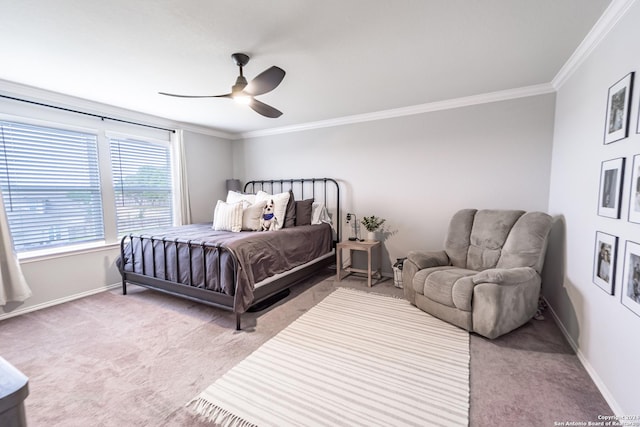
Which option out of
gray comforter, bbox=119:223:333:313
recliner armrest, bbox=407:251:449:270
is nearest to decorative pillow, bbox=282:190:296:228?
gray comforter, bbox=119:223:333:313

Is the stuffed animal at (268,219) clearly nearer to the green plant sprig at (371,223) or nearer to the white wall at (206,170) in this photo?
the green plant sprig at (371,223)

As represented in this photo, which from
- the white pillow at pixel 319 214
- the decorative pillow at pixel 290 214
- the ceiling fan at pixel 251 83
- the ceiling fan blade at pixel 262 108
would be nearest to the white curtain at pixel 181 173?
the decorative pillow at pixel 290 214

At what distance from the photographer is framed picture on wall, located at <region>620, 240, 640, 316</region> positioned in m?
1.43

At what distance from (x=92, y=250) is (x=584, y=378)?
16.4 feet

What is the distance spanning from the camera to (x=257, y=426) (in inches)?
58.0

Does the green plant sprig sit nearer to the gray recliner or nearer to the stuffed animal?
the gray recliner

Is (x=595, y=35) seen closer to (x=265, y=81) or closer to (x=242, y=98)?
(x=265, y=81)

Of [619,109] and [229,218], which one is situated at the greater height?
[619,109]

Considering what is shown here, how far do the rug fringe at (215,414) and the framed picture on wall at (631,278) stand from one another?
215 centimetres

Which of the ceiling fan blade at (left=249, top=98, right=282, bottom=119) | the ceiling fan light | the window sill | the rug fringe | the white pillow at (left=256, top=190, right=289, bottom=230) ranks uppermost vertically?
the ceiling fan light

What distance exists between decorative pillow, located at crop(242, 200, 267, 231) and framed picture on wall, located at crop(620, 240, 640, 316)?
3250mm

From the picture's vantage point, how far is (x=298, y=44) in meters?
2.09

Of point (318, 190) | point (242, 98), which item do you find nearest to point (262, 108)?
point (242, 98)

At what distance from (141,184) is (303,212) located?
8.01ft
